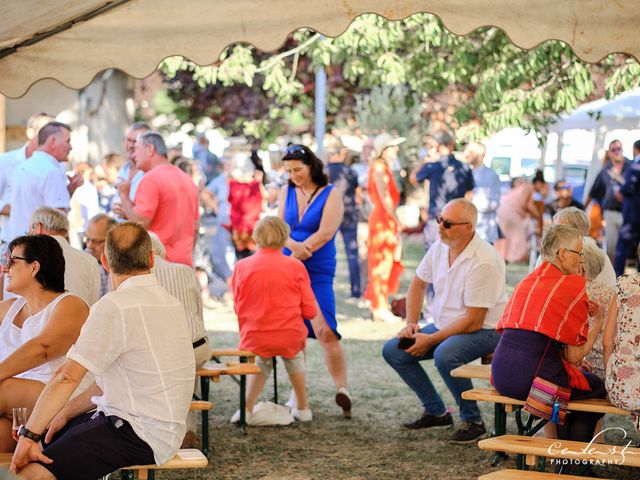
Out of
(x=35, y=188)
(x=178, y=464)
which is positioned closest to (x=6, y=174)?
(x=35, y=188)

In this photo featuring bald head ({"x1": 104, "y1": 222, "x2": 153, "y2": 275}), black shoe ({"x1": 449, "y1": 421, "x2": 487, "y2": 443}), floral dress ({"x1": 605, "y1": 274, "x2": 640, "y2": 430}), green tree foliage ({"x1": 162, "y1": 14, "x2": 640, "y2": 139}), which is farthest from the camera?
green tree foliage ({"x1": 162, "y1": 14, "x2": 640, "y2": 139})

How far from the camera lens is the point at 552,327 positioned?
18.8ft

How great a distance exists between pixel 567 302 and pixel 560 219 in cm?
129

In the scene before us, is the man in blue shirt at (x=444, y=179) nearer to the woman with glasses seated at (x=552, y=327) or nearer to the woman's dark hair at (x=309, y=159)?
the woman's dark hair at (x=309, y=159)

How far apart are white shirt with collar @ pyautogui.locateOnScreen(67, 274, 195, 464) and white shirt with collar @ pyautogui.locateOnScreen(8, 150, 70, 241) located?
3.88 m

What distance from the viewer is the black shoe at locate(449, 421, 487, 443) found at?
711cm

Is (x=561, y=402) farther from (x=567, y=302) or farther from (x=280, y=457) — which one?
(x=280, y=457)

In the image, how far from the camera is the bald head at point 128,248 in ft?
15.1

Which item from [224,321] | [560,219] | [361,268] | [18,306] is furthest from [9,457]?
[361,268]

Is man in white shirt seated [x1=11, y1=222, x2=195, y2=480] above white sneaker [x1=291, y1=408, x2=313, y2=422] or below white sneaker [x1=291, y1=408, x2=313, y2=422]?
above

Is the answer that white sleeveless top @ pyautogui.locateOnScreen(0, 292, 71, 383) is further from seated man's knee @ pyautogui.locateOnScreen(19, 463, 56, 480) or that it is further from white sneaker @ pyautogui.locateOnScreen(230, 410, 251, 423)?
white sneaker @ pyautogui.locateOnScreen(230, 410, 251, 423)

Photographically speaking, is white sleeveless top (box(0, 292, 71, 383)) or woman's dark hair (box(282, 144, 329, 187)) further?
woman's dark hair (box(282, 144, 329, 187))

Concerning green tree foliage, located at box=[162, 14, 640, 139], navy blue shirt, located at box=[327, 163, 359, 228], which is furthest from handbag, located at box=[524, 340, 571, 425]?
navy blue shirt, located at box=[327, 163, 359, 228]

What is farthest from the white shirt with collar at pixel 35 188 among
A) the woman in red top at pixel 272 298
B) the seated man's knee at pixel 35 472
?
the seated man's knee at pixel 35 472
